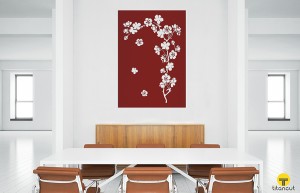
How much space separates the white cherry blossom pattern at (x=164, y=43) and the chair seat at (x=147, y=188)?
313 centimetres

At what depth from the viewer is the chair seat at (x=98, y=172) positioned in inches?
185

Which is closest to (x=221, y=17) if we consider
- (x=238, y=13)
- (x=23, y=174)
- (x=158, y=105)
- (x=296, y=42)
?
(x=238, y=13)

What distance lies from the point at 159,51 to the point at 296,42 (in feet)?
25.0

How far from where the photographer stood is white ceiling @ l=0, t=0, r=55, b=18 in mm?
8273

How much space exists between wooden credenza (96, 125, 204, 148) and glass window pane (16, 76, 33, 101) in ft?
38.7

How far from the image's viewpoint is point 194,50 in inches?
255

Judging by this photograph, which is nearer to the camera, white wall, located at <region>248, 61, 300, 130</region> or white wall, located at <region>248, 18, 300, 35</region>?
white wall, located at <region>248, 18, 300, 35</region>

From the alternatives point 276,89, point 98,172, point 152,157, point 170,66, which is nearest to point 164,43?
point 170,66

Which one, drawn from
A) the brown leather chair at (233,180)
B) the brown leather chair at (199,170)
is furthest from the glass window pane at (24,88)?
the brown leather chair at (233,180)

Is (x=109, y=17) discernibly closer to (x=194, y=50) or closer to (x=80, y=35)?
(x=80, y=35)

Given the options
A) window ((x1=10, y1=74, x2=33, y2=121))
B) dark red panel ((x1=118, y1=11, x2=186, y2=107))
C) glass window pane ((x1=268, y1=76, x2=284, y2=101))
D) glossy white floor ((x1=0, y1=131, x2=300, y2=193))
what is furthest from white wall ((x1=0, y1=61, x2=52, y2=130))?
dark red panel ((x1=118, y1=11, x2=186, y2=107))

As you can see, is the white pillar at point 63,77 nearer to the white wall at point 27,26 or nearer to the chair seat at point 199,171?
the chair seat at point 199,171

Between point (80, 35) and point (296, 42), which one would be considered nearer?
point (80, 35)

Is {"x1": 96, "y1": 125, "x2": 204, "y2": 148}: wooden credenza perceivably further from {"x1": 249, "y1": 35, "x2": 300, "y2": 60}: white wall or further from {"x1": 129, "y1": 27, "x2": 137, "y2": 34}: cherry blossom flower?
{"x1": 249, "y1": 35, "x2": 300, "y2": 60}: white wall
